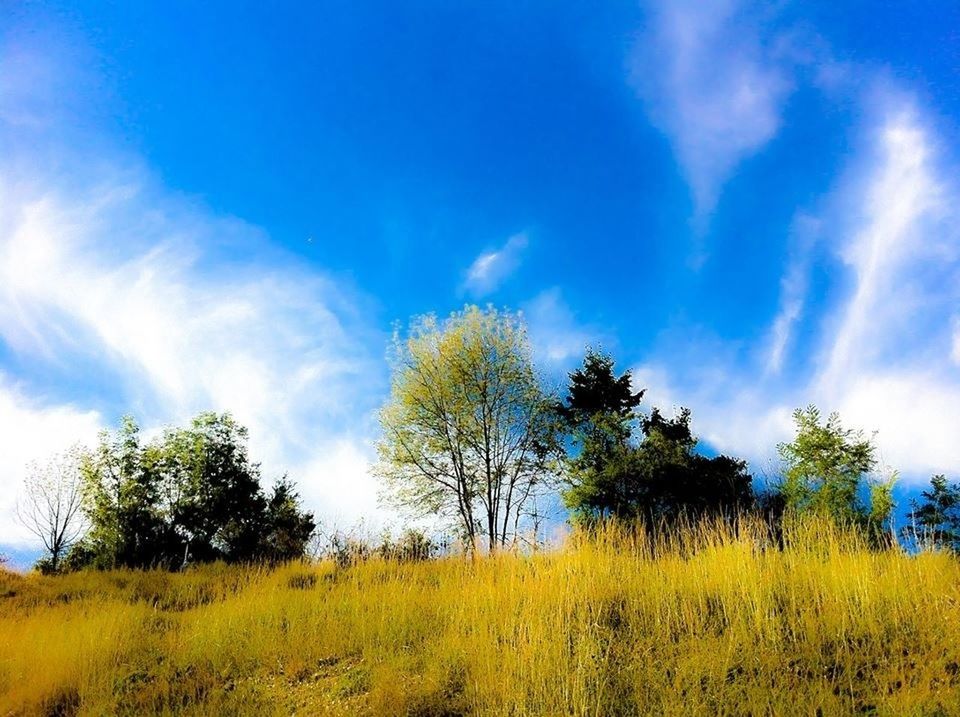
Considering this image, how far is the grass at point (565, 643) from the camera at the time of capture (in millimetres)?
6648

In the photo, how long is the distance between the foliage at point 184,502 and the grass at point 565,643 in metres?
19.8

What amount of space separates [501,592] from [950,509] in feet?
84.7

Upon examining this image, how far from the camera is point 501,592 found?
938 cm

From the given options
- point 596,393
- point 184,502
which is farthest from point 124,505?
point 596,393

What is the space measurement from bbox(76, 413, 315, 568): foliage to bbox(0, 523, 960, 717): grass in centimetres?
1983

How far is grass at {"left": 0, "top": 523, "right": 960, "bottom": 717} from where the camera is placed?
665 cm

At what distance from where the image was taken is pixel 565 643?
7.49 m

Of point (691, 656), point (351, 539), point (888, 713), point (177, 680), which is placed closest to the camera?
point (888, 713)

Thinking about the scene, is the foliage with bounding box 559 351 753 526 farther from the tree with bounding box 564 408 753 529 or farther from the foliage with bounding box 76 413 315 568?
the foliage with bounding box 76 413 315 568

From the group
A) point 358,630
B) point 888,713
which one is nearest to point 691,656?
point 888,713

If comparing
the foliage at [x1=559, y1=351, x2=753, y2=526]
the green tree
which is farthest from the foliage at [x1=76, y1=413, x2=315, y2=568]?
the foliage at [x1=559, y1=351, x2=753, y2=526]

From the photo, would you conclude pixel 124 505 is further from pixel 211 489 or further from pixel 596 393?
pixel 596 393

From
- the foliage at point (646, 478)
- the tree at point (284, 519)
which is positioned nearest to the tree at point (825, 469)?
the foliage at point (646, 478)

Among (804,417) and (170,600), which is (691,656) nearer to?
(170,600)
